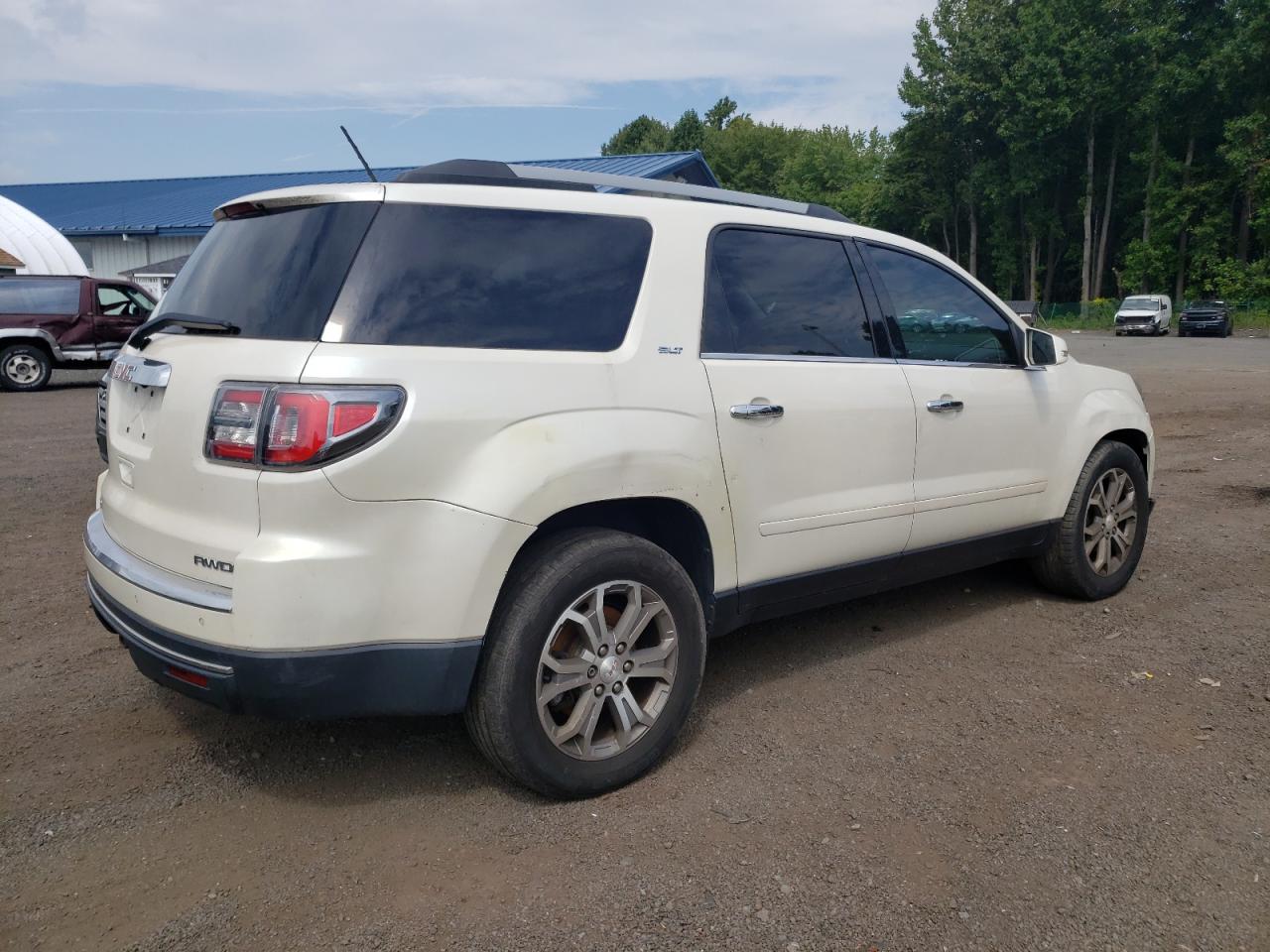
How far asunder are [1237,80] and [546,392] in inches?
2200

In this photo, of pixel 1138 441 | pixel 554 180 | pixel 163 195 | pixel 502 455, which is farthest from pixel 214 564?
pixel 163 195

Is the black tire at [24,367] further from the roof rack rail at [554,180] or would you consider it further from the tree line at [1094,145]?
the tree line at [1094,145]

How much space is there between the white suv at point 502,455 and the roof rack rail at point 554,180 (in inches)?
0.6

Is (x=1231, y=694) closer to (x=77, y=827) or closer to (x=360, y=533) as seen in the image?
(x=360, y=533)

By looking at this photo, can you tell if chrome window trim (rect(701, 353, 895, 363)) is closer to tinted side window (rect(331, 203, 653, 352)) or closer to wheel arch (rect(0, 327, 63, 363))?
tinted side window (rect(331, 203, 653, 352))


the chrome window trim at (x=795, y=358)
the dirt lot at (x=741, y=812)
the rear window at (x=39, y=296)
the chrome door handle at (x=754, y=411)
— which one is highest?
the rear window at (x=39, y=296)

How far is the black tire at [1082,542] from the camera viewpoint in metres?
4.89

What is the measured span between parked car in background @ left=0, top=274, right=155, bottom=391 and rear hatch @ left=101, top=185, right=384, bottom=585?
1563 cm

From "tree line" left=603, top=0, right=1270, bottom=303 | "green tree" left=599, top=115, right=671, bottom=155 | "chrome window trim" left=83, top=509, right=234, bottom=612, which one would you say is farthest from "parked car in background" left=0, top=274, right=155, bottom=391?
"green tree" left=599, top=115, right=671, bottom=155

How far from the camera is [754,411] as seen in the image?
3.46 meters

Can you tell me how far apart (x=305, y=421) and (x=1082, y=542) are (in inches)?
153

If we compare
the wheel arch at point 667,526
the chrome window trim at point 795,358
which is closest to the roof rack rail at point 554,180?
the chrome window trim at point 795,358

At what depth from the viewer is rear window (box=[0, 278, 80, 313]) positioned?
16.5 metres

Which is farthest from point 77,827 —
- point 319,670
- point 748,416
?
point 748,416
